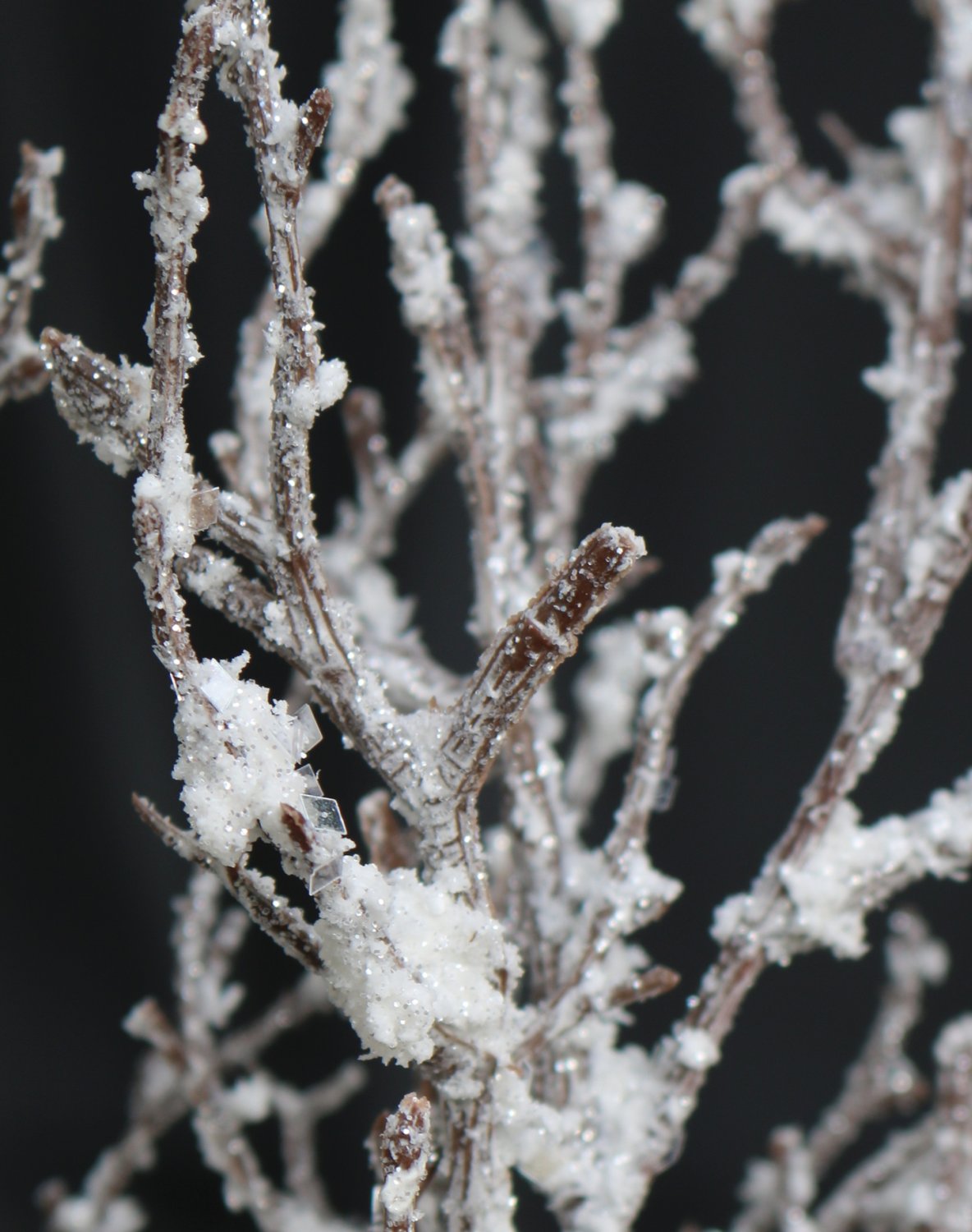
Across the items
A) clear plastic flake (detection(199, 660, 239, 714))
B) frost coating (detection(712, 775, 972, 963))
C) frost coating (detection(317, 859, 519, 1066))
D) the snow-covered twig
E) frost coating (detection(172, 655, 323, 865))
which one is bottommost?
frost coating (detection(317, 859, 519, 1066))

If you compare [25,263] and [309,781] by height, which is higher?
[25,263]

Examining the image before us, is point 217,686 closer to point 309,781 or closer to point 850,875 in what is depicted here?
point 309,781

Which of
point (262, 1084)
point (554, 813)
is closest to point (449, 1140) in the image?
point (554, 813)

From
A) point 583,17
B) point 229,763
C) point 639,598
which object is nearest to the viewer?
point 229,763

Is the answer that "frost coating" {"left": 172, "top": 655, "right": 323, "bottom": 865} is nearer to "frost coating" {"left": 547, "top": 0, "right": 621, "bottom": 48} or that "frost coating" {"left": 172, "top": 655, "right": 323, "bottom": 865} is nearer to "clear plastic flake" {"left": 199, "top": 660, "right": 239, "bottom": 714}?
"clear plastic flake" {"left": 199, "top": 660, "right": 239, "bottom": 714}

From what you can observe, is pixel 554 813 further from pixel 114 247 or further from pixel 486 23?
pixel 114 247

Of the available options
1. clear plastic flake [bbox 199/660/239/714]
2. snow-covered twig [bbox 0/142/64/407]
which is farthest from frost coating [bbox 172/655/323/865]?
snow-covered twig [bbox 0/142/64/407]

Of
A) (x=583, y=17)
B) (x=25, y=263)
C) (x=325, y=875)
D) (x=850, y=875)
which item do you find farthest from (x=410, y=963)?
(x=583, y=17)
